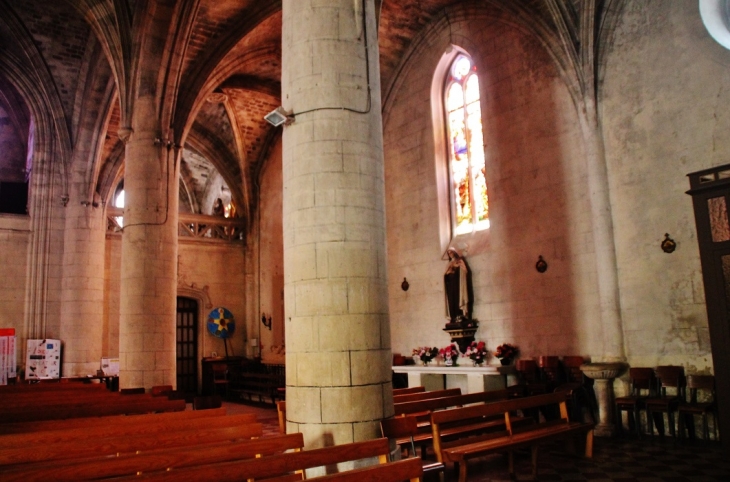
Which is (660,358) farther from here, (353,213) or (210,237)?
(210,237)

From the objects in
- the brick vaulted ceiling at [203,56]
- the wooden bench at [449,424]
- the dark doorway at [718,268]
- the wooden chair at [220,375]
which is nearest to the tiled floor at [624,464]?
the wooden bench at [449,424]

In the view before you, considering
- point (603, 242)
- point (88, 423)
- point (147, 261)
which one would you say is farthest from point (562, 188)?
point (88, 423)

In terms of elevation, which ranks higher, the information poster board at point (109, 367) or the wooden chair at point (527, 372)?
the information poster board at point (109, 367)

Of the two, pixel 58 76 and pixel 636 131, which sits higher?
pixel 58 76

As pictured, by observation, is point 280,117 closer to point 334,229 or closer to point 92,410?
point 334,229

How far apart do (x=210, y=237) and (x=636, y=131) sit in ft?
44.1

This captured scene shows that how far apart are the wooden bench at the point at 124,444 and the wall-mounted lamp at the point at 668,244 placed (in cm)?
715

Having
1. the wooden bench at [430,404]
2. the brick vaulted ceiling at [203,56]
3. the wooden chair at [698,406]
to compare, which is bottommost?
the wooden chair at [698,406]

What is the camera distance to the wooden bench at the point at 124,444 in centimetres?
405

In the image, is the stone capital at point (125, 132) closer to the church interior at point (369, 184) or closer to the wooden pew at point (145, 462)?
the church interior at point (369, 184)

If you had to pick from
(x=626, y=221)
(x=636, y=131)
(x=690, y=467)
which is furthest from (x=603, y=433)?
(x=636, y=131)

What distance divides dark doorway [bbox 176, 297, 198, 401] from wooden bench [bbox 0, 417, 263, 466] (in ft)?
46.6

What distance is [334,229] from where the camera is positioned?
546 cm

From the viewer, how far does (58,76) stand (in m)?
16.1
